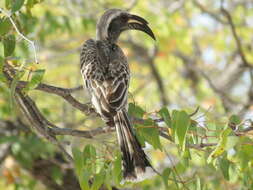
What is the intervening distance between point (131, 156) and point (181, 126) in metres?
0.53

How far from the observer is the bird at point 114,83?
3.28 m

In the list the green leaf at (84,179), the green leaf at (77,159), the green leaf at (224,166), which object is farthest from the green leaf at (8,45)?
the green leaf at (224,166)

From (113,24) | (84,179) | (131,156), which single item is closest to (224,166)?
(131,156)

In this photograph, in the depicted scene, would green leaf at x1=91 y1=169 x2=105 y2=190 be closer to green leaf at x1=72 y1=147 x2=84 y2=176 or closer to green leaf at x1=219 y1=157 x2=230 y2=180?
green leaf at x1=72 y1=147 x2=84 y2=176

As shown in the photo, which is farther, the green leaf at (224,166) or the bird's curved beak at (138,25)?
the bird's curved beak at (138,25)

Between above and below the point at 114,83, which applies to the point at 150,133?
below

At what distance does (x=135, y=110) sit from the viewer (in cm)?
340

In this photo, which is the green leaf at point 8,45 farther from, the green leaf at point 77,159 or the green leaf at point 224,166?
the green leaf at point 224,166

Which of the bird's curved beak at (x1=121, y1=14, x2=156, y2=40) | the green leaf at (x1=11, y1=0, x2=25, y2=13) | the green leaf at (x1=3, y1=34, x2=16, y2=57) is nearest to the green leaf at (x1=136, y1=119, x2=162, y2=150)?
the green leaf at (x1=3, y1=34, x2=16, y2=57)

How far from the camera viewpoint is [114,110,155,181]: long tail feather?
326 cm

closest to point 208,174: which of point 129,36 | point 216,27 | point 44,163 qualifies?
point 44,163

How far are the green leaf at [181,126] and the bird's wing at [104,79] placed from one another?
2.04 feet

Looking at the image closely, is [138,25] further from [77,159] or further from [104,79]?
[77,159]

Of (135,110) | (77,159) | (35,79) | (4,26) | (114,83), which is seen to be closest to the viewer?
(35,79)
